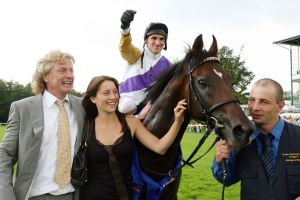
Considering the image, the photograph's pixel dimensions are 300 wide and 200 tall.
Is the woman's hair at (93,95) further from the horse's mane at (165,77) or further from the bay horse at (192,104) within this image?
the horse's mane at (165,77)

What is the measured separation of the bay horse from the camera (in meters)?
2.90

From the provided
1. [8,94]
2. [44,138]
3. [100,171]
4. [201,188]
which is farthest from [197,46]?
[8,94]

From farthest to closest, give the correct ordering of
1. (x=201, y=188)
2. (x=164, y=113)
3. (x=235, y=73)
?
1. (x=235, y=73)
2. (x=201, y=188)
3. (x=164, y=113)

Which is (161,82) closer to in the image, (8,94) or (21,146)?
(21,146)

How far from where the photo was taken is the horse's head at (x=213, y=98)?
9.20 feet

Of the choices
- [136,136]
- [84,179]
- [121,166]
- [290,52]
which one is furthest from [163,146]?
[290,52]

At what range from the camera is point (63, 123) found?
297cm

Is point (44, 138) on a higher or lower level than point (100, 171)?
higher

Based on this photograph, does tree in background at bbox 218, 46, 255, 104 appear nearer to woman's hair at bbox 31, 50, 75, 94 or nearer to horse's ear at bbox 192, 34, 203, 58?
horse's ear at bbox 192, 34, 203, 58

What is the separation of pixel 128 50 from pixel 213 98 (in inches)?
66.8

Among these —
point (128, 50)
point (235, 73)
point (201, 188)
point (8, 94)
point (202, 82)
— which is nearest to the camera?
point (202, 82)

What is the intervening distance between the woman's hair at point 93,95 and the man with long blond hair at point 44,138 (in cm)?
10

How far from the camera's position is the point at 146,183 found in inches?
132

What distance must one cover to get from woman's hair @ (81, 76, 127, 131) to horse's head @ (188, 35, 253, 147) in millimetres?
700
